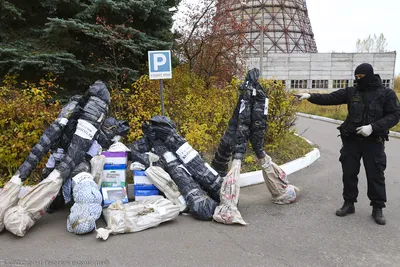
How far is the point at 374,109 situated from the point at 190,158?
2.38 m

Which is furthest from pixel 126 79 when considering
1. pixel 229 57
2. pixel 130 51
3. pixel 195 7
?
pixel 229 57

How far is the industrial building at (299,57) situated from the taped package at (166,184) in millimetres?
41879

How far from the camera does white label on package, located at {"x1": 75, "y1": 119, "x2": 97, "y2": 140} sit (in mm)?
4102

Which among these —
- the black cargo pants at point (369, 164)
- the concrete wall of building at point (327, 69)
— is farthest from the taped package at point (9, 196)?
the concrete wall of building at point (327, 69)

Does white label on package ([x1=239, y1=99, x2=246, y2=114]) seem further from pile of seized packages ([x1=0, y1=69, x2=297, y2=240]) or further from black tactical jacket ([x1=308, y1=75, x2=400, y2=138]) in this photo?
black tactical jacket ([x1=308, y1=75, x2=400, y2=138])

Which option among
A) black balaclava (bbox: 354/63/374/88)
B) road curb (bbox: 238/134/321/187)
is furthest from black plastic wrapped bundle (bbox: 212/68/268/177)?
black balaclava (bbox: 354/63/374/88)

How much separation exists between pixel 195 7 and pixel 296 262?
28.4 ft

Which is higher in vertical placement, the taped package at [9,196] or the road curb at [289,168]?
the taped package at [9,196]

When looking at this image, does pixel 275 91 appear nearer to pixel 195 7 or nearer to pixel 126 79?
pixel 126 79

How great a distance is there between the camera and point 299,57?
46688 mm

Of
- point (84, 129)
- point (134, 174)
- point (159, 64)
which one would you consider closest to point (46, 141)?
point (84, 129)

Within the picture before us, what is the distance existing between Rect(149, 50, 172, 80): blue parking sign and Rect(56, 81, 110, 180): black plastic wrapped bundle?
1071mm

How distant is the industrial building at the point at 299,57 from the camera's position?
45.2 m

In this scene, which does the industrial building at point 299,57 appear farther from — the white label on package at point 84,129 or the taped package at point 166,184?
the white label on package at point 84,129
